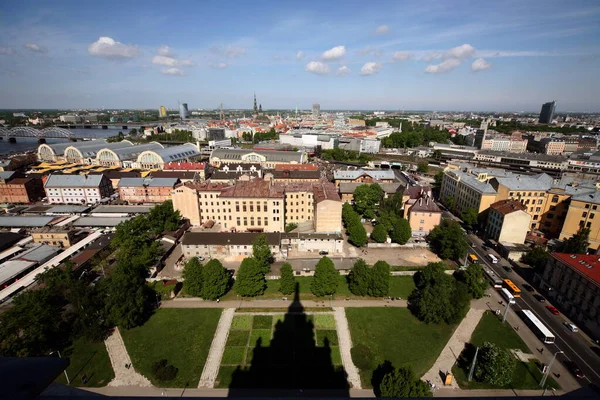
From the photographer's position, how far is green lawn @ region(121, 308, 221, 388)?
96.4ft

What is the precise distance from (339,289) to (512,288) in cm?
2355

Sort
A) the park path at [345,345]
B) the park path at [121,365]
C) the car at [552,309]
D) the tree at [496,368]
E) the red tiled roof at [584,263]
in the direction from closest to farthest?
the tree at [496,368]
the park path at [121,365]
the park path at [345,345]
the red tiled roof at [584,263]
the car at [552,309]

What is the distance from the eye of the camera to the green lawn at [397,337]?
30.6m

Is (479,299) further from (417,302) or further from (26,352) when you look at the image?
(26,352)

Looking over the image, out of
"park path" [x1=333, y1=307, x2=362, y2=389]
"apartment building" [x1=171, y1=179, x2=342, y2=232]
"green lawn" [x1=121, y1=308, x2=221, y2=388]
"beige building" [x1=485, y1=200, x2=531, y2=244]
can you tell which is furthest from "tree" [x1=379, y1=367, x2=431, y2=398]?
Answer: "beige building" [x1=485, y1=200, x2=531, y2=244]

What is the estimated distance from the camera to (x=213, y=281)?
38.5 metres

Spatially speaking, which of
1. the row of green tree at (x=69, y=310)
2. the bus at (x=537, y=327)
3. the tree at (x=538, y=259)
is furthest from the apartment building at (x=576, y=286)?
the row of green tree at (x=69, y=310)

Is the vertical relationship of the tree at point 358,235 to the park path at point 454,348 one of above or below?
above

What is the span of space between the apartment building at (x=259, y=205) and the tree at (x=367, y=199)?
910 cm

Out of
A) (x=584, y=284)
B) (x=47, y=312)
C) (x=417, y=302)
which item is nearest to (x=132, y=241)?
(x=47, y=312)

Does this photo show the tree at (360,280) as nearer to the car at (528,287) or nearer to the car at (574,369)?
the car at (574,369)

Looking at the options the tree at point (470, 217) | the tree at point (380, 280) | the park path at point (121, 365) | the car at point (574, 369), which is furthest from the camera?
the tree at point (470, 217)

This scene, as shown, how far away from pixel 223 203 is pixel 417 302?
37.0 metres

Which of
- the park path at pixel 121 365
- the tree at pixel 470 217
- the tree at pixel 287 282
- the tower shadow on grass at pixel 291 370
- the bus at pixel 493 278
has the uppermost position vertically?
the tree at pixel 470 217
